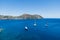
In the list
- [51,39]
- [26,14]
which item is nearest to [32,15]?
[26,14]

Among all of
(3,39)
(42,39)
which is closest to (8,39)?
(3,39)

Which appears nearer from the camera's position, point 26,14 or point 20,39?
point 20,39

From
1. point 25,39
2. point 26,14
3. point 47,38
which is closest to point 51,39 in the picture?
point 47,38

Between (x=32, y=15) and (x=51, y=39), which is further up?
(x=32, y=15)

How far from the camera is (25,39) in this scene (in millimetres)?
7293

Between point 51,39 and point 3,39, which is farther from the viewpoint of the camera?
point 51,39

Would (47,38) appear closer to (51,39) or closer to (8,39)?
(51,39)

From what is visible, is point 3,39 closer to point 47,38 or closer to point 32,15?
point 47,38

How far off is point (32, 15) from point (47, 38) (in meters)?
6.26

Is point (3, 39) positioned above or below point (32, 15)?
below

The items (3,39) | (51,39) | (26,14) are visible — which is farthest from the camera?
(26,14)

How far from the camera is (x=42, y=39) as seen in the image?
722cm

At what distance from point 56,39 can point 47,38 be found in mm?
698

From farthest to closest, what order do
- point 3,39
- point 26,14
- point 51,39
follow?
point 26,14, point 51,39, point 3,39
